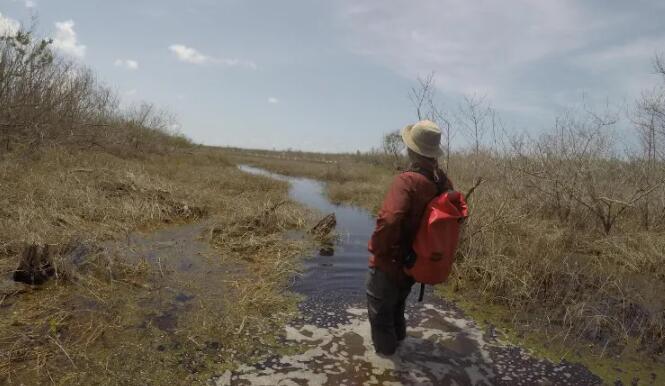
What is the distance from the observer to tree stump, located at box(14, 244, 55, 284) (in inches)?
189

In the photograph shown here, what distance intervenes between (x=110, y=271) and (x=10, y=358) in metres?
1.81

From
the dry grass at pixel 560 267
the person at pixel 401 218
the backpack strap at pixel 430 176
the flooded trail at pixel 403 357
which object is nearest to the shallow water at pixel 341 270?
the flooded trail at pixel 403 357

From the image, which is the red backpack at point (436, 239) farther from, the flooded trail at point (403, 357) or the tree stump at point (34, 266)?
the tree stump at point (34, 266)

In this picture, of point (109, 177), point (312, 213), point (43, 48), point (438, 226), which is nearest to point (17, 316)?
point (438, 226)

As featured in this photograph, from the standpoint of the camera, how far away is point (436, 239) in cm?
325

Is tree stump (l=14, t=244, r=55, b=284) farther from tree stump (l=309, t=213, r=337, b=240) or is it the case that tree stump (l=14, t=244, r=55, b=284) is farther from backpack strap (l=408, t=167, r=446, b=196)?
tree stump (l=309, t=213, r=337, b=240)

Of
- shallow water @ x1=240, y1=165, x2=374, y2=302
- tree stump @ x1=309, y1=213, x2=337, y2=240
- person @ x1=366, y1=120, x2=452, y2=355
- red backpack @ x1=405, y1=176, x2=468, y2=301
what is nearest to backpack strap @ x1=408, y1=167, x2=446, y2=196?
person @ x1=366, y1=120, x2=452, y2=355

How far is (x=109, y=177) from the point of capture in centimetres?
1036

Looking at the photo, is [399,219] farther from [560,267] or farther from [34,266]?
[34,266]

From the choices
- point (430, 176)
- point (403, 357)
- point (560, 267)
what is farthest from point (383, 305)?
point (560, 267)

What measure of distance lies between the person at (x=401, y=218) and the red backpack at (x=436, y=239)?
0.39ft

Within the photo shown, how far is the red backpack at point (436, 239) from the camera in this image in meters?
3.24

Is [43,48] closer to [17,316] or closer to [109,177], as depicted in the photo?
[109,177]

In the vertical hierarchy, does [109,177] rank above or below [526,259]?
above
